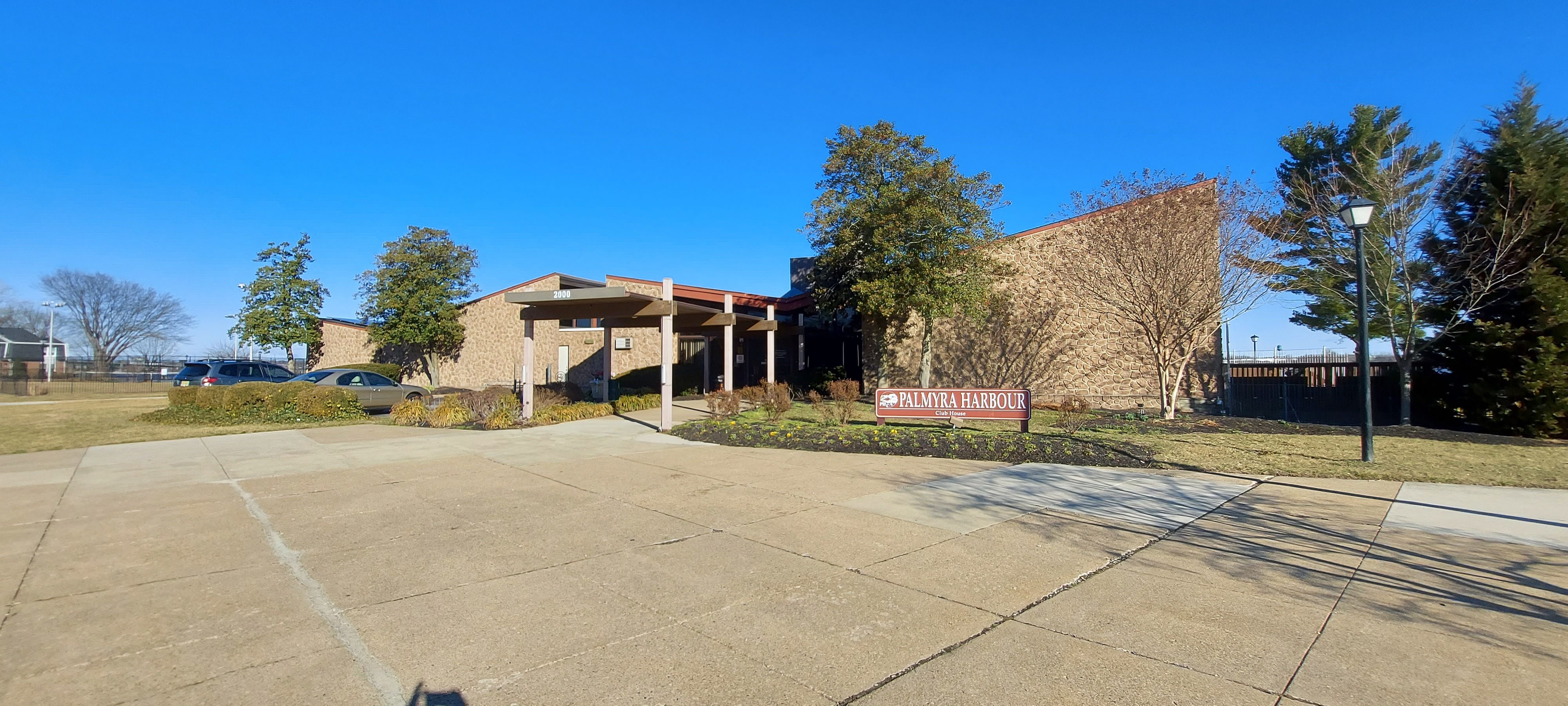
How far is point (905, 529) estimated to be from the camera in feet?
21.4

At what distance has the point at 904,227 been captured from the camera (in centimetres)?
1848

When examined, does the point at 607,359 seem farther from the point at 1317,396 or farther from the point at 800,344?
the point at 1317,396

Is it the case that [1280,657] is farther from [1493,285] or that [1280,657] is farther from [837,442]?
[1493,285]

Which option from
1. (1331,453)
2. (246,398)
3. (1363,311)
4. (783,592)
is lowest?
(783,592)

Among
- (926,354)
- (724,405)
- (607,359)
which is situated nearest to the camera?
(724,405)

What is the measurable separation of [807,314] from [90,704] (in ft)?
78.5

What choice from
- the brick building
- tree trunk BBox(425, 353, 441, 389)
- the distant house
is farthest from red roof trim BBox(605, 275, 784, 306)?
the distant house

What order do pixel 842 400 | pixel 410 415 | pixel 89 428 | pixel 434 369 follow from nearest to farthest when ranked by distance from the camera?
1. pixel 842 400
2. pixel 89 428
3. pixel 410 415
4. pixel 434 369

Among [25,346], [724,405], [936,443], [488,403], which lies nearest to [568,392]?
[488,403]

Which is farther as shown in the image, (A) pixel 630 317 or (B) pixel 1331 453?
(A) pixel 630 317

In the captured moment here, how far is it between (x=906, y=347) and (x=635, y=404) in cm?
926

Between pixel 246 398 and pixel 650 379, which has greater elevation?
pixel 650 379

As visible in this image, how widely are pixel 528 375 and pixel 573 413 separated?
137 cm

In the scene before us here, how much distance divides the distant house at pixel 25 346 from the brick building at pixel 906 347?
152ft
